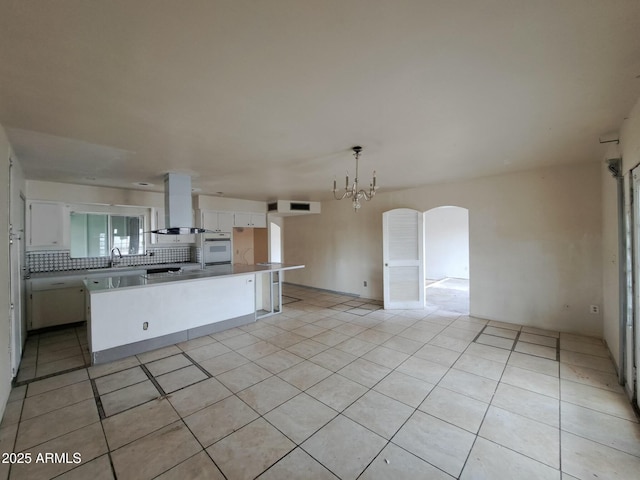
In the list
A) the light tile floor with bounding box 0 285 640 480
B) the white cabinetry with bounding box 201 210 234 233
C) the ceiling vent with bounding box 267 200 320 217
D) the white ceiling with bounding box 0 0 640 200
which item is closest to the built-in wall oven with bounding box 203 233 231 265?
the white cabinetry with bounding box 201 210 234 233

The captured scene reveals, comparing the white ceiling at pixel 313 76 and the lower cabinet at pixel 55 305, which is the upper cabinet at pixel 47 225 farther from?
the white ceiling at pixel 313 76

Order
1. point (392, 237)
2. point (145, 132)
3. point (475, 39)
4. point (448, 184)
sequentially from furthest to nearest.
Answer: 1. point (392, 237)
2. point (448, 184)
3. point (145, 132)
4. point (475, 39)

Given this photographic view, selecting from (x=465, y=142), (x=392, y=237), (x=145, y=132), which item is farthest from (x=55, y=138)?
(x=392, y=237)

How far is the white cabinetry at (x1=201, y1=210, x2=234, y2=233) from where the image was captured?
6000 mm

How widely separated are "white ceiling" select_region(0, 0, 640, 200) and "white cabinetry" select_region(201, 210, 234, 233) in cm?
288

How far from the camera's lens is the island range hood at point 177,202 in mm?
4035

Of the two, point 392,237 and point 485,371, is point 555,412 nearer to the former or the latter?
point 485,371

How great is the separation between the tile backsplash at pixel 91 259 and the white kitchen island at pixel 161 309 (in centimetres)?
178

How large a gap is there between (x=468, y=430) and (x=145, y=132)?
370cm

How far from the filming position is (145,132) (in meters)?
2.49

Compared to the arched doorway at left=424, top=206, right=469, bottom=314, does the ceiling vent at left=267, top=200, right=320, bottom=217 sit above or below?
above

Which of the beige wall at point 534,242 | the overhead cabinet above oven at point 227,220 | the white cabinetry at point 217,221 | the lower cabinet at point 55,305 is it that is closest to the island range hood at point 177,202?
the overhead cabinet above oven at point 227,220

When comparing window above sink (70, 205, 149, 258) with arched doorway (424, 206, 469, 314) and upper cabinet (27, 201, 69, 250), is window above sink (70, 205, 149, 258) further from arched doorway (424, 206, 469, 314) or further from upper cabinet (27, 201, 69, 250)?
arched doorway (424, 206, 469, 314)

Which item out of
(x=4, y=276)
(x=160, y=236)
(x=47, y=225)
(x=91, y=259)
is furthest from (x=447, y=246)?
(x=47, y=225)
